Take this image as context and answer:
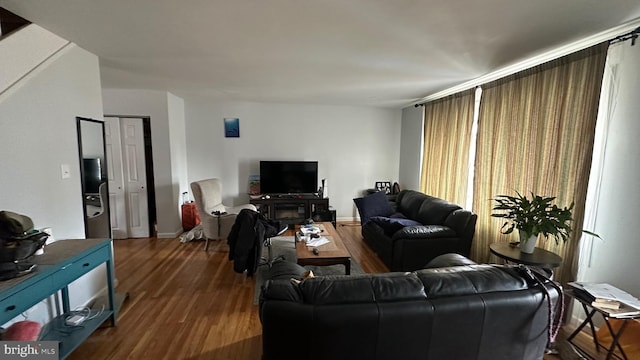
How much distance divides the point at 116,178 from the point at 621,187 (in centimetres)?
604

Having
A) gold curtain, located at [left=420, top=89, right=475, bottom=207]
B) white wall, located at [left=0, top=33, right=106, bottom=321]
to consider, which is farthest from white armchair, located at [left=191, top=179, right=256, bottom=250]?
gold curtain, located at [left=420, top=89, right=475, bottom=207]

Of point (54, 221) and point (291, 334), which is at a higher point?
point (54, 221)

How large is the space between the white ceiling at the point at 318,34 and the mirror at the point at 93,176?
735 mm

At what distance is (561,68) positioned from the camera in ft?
7.93

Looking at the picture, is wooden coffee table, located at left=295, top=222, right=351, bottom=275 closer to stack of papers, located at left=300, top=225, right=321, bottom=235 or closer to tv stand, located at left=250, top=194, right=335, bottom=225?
stack of papers, located at left=300, top=225, right=321, bottom=235

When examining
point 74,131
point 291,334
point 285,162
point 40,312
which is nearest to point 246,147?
point 285,162

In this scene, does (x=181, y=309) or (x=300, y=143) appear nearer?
(x=181, y=309)

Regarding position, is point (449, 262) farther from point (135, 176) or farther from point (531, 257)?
point (135, 176)

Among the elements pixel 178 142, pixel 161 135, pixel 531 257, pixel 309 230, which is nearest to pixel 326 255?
pixel 309 230

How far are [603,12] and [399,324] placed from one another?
2.34 m

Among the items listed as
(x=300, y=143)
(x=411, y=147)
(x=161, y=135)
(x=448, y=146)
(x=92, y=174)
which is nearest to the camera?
(x=92, y=174)

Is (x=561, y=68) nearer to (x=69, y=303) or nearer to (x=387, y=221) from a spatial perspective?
(x=387, y=221)

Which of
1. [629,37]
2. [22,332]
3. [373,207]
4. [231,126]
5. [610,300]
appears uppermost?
[629,37]

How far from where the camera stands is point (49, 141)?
2.14 m
